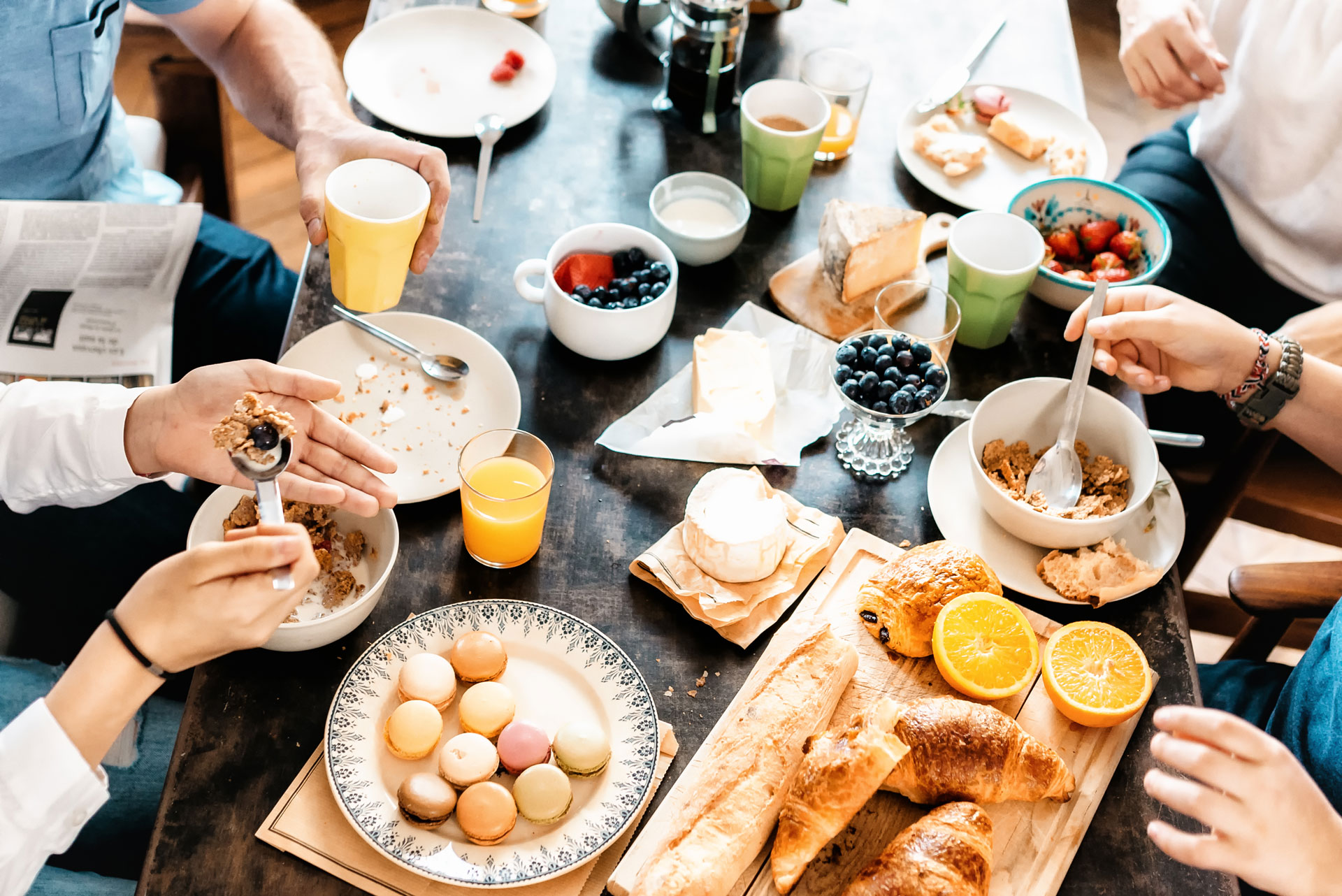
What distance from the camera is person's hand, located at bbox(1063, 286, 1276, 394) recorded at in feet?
4.82

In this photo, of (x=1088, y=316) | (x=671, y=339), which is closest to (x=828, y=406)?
(x=671, y=339)

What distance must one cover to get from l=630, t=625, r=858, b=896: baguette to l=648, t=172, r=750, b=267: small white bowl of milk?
2.56 feet

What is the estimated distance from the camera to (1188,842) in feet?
3.34

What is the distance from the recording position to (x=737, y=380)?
1577 mm

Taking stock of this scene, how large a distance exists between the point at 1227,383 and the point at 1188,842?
80cm

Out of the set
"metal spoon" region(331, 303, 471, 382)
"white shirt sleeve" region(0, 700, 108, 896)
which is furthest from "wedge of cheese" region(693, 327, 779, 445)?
"white shirt sleeve" region(0, 700, 108, 896)

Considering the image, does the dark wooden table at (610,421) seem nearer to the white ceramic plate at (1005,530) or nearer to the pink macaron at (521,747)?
the white ceramic plate at (1005,530)

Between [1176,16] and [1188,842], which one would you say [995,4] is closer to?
[1176,16]

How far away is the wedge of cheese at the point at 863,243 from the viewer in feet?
5.57

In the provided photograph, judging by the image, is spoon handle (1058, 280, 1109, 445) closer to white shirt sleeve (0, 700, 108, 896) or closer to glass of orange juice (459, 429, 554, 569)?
glass of orange juice (459, 429, 554, 569)

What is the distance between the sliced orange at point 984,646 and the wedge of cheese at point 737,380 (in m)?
0.42

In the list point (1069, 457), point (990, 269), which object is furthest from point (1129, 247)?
point (1069, 457)

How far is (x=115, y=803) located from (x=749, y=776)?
2.97 feet

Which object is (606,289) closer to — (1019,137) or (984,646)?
(984,646)
